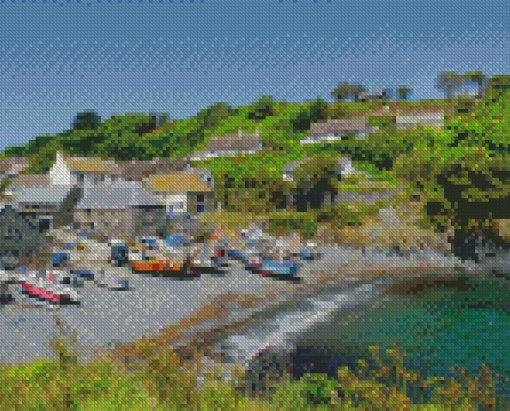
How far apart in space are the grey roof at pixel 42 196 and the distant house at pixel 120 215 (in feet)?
13.2

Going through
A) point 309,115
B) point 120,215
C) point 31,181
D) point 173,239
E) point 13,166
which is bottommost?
point 173,239

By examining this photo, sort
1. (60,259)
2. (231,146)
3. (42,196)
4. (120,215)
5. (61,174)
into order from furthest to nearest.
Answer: (231,146)
(61,174)
(42,196)
(120,215)
(60,259)

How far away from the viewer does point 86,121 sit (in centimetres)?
10919

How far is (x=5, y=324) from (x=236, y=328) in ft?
35.2

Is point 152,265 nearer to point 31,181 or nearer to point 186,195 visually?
point 186,195

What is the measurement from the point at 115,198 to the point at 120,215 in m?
2.19

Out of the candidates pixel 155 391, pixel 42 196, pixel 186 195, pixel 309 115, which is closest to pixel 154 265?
pixel 155 391

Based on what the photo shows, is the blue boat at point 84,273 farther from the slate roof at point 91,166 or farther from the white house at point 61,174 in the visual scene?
the slate roof at point 91,166

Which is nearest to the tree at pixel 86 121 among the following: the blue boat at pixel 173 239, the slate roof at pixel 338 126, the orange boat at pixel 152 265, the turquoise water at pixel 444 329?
the slate roof at pixel 338 126

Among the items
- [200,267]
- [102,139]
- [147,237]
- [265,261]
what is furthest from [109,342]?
[102,139]

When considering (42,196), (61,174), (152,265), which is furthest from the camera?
(61,174)

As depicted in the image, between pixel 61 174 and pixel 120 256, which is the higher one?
pixel 61 174

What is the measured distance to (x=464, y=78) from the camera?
105 meters

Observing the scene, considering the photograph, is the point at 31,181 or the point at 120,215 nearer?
the point at 120,215
